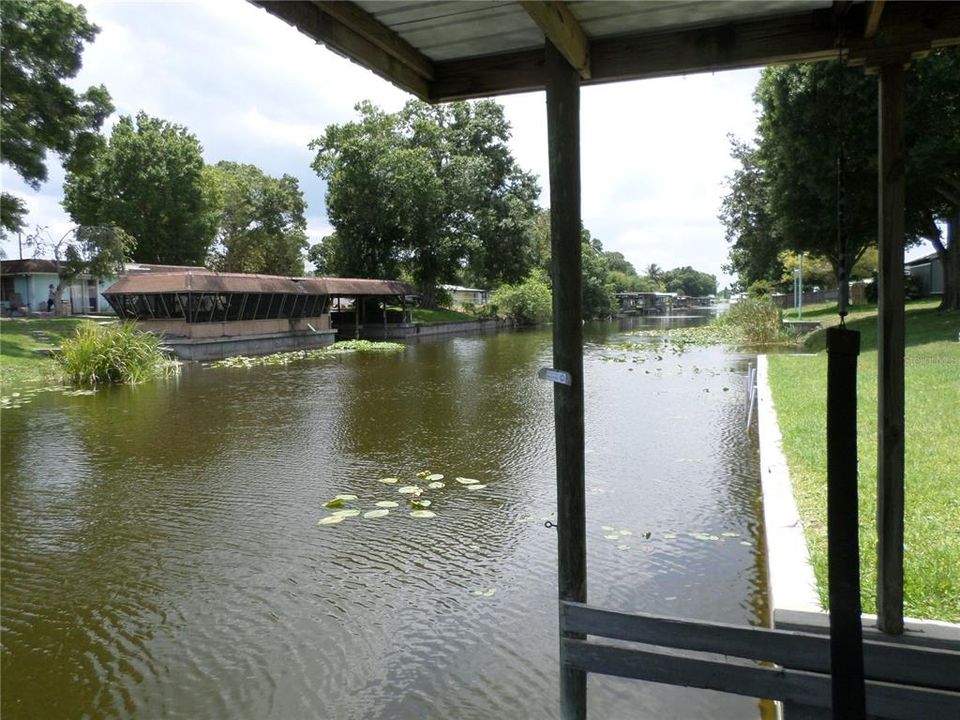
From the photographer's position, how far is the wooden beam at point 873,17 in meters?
2.68

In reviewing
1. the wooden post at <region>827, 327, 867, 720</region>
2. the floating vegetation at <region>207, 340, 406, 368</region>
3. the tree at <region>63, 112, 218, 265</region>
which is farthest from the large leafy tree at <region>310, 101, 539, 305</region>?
the wooden post at <region>827, 327, 867, 720</region>

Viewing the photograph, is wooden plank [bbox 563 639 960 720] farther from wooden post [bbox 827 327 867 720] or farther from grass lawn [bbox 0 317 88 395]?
grass lawn [bbox 0 317 88 395]

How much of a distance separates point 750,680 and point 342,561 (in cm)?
417

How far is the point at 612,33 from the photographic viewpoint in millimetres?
3273

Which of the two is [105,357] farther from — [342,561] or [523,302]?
[523,302]

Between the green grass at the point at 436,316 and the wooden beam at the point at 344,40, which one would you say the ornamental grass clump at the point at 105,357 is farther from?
the green grass at the point at 436,316

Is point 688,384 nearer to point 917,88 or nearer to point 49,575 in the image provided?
point 917,88

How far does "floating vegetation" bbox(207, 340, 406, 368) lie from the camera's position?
76.8 feet

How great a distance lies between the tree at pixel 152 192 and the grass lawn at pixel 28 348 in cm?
1402

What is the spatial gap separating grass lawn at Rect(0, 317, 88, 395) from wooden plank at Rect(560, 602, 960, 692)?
18.0 m

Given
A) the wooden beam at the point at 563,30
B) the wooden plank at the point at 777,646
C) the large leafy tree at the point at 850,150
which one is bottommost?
the wooden plank at the point at 777,646

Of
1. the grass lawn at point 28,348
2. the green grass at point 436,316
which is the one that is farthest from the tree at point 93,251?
the green grass at point 436,316

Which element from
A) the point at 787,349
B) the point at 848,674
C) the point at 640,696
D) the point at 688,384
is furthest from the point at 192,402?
the point at 787,349

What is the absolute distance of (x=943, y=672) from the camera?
7.41 ft
